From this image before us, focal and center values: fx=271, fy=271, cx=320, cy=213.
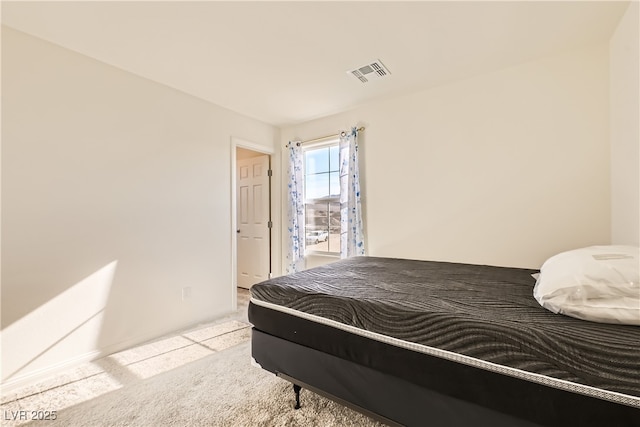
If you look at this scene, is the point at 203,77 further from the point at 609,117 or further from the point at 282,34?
the point at 609,117

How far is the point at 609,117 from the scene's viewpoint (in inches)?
81.4

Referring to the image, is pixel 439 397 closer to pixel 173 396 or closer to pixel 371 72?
pixel 173 396

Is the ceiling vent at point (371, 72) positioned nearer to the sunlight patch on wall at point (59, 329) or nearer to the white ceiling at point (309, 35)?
the white ceiling at point (309, 35)

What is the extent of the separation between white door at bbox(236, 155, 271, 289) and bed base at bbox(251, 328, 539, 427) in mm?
2511

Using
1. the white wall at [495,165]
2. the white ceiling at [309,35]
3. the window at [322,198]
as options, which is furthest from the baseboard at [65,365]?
the white wall at [495,165]

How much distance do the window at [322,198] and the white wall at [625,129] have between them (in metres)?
2.49

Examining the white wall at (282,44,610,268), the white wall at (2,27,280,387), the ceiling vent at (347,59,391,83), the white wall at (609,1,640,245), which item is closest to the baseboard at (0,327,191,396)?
the white wall at (2,27,280,387)

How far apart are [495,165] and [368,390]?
7.36 feet

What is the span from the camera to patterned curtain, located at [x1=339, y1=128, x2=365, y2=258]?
3.23 meters

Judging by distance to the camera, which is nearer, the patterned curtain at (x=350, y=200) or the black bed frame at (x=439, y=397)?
the black bed frame at (x=439, y=397)

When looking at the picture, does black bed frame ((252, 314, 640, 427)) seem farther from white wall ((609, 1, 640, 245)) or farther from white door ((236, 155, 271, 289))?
white door ((236, 155, 271, 289))

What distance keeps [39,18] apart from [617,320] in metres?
3.52

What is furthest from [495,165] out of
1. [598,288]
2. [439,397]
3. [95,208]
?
[95,208]

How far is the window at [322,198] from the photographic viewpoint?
11.8 feet
